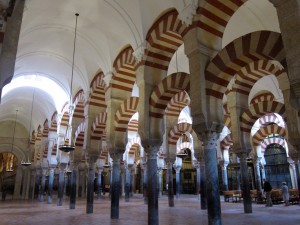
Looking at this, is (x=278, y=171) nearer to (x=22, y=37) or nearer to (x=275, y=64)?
(x=275, y=64)

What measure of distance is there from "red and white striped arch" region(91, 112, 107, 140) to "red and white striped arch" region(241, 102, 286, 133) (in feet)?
14.4

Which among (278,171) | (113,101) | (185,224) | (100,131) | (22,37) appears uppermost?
(22,37)

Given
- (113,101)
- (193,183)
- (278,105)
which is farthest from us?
(193,183)

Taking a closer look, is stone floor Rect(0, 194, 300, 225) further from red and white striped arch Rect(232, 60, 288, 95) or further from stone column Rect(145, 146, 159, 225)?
red and white striped arch Rect(232, 60, 288, 95)

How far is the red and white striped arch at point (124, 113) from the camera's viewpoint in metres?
7.57

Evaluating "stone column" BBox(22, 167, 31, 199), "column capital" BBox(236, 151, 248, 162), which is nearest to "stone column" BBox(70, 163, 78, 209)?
"column capital" BBox(236, 151, 248, 162)

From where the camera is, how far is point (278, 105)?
7430 mm

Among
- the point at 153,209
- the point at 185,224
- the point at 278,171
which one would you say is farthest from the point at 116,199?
the point at 278,171

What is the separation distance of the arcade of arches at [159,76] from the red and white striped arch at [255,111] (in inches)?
1.1

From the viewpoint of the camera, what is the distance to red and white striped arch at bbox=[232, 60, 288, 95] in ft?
22.4

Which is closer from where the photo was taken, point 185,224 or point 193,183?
point 185,224

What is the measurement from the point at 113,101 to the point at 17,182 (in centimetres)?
1516

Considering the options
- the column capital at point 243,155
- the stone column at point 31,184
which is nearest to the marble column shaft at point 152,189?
the column capital at point 243,155

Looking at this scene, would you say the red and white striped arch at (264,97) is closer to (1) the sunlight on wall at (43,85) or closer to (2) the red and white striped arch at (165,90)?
(2) the red and white striped arch at (165,90)
